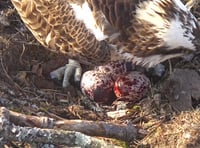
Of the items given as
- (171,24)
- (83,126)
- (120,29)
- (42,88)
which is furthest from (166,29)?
(42,88)

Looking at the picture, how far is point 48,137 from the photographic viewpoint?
326 centimetres

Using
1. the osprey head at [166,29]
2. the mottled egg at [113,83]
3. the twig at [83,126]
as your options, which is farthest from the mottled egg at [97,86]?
the twig at [83,126]

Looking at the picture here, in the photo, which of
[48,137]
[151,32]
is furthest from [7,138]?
[151,32]

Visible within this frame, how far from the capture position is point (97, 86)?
4230 millimetres

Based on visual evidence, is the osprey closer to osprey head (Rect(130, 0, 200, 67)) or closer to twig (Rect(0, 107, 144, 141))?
osprey head (Rect(130, 0, 200, 67))

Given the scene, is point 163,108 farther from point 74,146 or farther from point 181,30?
point 74,146

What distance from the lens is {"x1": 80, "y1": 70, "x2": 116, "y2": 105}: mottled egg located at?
424 centimetres

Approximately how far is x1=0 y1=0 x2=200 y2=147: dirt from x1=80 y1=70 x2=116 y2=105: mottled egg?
7 cm

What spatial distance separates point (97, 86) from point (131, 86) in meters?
0.24

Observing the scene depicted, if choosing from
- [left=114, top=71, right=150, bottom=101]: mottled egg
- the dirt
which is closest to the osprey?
[left=114, top=71, right=150, bottom=101]: mottled egg

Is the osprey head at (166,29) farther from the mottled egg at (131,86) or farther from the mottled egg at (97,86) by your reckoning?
the mottled egg at (97,86)

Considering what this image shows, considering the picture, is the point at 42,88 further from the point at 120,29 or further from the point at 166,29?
the point at 166,29

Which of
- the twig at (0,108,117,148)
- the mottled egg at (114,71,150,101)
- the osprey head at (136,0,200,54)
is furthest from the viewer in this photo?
the mottled egg at (114,71,150,101)

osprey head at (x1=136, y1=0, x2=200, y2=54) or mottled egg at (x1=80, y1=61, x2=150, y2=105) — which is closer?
osprey head at (x1=136, y1=0, x2=200, y2=54)
